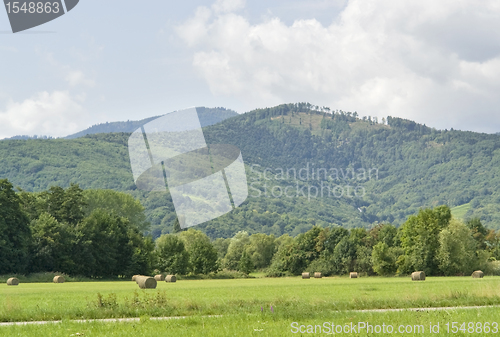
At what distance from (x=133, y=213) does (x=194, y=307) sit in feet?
315

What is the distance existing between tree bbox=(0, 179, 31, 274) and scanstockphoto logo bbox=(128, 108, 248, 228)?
44.7 m

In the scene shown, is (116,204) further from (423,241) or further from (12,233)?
(423,241)

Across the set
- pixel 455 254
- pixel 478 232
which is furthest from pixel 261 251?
pixel 455 254

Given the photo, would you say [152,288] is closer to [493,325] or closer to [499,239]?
[493,325]

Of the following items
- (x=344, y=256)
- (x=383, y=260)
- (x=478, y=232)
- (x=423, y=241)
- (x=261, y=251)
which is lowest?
(x=383, y=260)

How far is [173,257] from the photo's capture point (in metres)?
80.5

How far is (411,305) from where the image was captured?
2041 centimetres

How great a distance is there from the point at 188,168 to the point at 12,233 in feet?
156

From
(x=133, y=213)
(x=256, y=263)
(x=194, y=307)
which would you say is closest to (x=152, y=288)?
(x=194, y=307)

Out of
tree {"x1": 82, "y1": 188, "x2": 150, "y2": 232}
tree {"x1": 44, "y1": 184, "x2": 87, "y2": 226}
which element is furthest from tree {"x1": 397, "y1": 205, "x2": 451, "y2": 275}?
tree {"x1": 82, "y1": 188, "x2": 150, "y2": 232}

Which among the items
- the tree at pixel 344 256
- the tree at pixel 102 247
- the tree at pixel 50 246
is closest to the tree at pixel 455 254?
the tree at pixel 344 256

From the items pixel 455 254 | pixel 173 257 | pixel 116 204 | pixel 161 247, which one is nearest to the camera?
pixel 455 254

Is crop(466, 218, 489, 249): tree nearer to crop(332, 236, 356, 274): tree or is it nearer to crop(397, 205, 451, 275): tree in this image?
crop(397, 205, 451, 275): tree

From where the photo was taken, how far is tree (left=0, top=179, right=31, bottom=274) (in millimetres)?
58312
